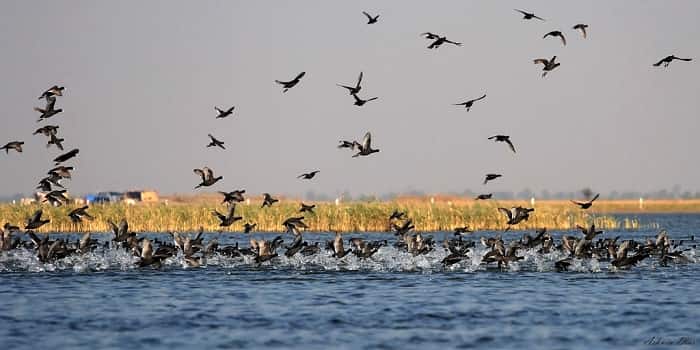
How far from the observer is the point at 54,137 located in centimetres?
3666

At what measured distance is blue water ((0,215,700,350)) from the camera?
23047 mm

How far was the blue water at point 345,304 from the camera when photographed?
75.6 ft

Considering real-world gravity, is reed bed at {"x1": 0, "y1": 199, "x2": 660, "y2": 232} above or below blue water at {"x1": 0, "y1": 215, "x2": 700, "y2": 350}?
above

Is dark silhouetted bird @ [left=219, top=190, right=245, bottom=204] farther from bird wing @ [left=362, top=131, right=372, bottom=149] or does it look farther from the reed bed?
the reed bed

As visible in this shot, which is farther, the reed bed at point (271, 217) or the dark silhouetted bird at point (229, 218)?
the reed bed at point (271, 217)

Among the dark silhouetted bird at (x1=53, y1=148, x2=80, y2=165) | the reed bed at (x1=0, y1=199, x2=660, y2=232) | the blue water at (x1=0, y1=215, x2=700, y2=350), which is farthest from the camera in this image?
the reed bed at (x1=0, y1=199, x2=660, y2=232)

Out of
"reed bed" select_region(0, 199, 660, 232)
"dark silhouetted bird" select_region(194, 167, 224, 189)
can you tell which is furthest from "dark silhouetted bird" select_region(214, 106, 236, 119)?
"reed bed" select_region(0, 199, 660, 232)

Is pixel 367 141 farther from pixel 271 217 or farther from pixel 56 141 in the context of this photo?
pixel 271 217

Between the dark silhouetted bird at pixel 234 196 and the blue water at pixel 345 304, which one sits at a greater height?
the dark silhouetted bird at pixel 234 196

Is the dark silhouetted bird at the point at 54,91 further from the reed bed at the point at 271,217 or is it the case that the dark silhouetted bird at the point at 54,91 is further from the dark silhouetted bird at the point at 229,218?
the reed bed at the point at 271,217

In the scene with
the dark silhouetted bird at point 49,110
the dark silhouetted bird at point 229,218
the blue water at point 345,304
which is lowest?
the blue water at point 345,304

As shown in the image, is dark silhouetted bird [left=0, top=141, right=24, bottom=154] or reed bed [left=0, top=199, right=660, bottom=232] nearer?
dark silhouetted bird [left=0, top=141, right=24, bottom=154]

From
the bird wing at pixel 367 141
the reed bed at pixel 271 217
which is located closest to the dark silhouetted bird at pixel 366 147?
the bird wing at pixel 367 141

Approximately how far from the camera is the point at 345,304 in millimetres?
29297
